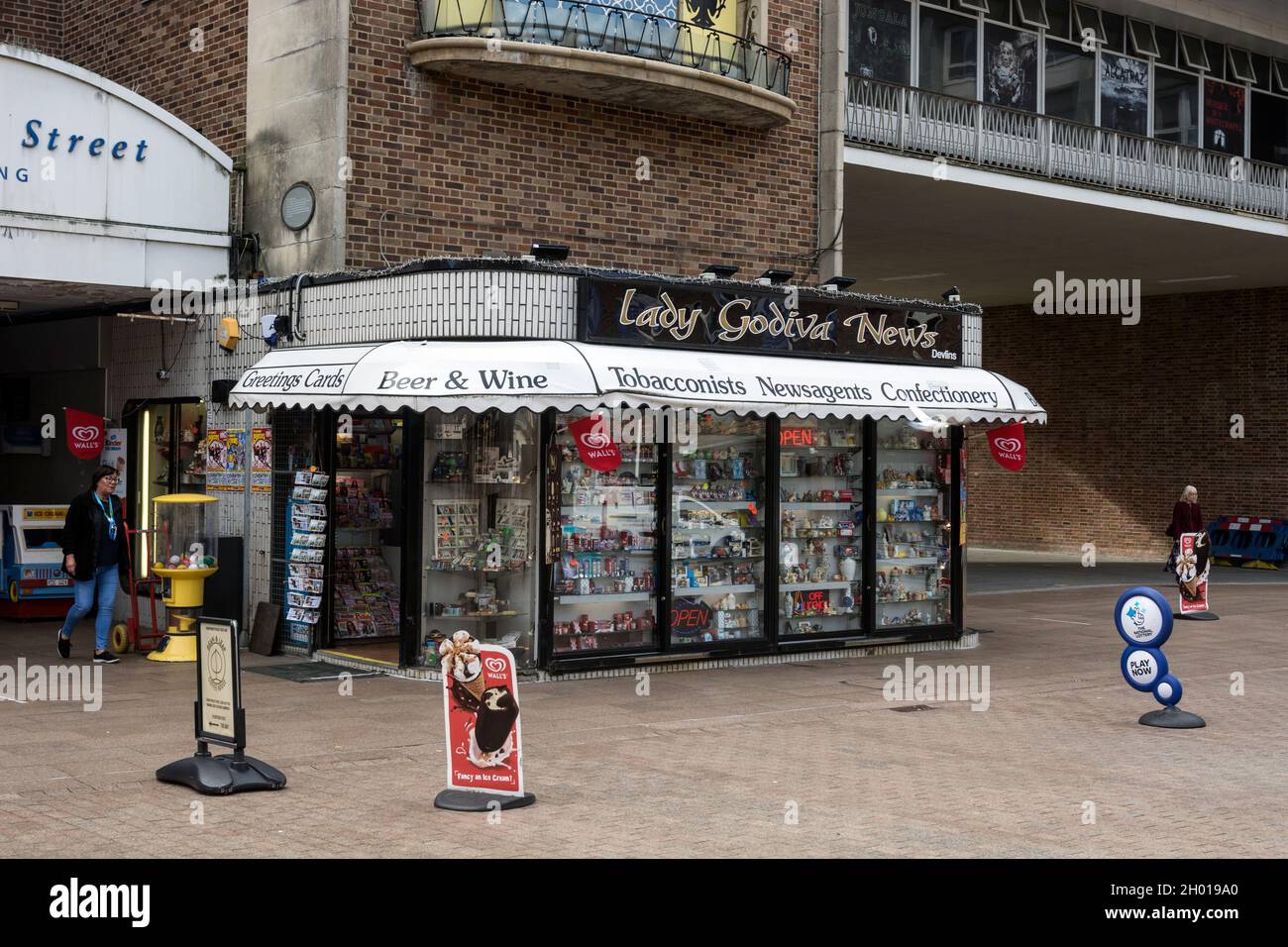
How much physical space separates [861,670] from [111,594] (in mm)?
7083

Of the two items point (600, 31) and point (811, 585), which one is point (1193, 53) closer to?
point (600, 31)

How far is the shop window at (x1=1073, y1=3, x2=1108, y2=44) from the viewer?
23.1m

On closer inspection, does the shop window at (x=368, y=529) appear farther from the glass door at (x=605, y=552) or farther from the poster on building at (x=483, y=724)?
the poster on building at (x=483, y=724)

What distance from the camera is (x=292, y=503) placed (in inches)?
547

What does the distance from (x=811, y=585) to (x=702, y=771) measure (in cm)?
594

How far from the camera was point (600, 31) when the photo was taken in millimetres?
14391

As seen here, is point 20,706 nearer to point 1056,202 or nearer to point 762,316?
point 762,316

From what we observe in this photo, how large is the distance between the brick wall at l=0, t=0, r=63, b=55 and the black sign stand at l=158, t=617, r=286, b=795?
1142 cm

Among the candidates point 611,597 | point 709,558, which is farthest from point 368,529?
point 709,558

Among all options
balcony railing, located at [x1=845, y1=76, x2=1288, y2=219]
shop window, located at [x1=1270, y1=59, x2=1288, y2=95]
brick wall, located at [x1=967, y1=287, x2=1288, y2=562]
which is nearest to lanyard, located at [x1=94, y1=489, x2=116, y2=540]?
balcony railing, located at [x1=845, y1=76, x2=1288, y2=219]

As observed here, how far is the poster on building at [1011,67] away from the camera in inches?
862

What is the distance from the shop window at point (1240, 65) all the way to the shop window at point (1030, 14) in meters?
4.96

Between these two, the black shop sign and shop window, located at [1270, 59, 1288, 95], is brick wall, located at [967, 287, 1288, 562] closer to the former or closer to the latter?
shop window, located at [1270, 59, 1288, 95]

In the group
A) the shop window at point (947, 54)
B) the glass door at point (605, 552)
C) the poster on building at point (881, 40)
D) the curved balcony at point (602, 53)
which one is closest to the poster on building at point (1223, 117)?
the shop window at point (947, 54)
